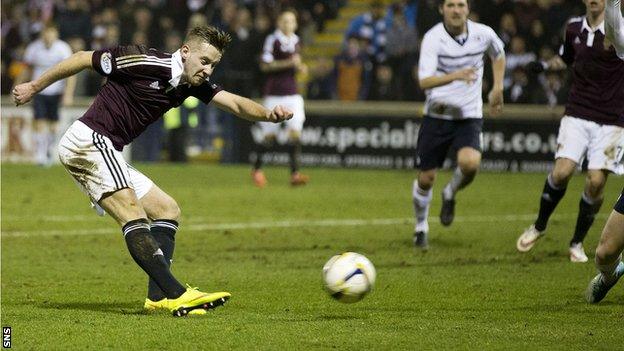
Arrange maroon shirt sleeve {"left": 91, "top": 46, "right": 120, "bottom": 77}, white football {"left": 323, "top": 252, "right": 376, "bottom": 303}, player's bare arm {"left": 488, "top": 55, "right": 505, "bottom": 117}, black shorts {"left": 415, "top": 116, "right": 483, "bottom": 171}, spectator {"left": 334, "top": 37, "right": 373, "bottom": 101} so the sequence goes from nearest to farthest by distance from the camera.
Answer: white football {"left": 323, "top": 252, "right": 376, "bottom": 303} → maroon shirt sleeve {"left": 91, "top": 46, "right": 120, "bottom": 77} → player's bare arm {"left": 488, "top": 55, "right": 505, "bottom": 117} → black shorts {"left": 415, "top": 116, "right": 483, "bottom": 171} → spectator {"left": 334, "top": 37, "right": 373, "bottom": 101}

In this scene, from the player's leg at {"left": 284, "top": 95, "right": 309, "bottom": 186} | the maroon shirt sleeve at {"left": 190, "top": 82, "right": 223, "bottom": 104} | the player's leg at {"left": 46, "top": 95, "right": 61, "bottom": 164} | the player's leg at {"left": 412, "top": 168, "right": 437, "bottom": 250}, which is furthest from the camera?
the player's leg at {"left": 46, "top": 95, "right": 61, "bottom": 164}

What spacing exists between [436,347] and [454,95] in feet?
18.8

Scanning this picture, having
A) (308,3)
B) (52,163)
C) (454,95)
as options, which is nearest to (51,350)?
(454,95)

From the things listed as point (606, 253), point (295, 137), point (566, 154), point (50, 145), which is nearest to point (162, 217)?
point (606, 253)

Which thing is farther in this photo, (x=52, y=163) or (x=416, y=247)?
(x=52, y=163)

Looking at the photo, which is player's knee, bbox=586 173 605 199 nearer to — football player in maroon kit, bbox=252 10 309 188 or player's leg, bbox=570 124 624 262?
player's leg, bbox=570 124 624 262

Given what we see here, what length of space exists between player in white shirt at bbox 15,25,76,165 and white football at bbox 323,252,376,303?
16.5m

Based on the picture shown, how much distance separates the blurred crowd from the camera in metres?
22.7

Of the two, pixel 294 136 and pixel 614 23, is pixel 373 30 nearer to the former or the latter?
pixel 294 136

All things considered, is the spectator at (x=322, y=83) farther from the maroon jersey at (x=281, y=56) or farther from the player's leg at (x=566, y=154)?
the player's leg at (x=566, y=154)

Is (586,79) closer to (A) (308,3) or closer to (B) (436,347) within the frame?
(B) (436,347)

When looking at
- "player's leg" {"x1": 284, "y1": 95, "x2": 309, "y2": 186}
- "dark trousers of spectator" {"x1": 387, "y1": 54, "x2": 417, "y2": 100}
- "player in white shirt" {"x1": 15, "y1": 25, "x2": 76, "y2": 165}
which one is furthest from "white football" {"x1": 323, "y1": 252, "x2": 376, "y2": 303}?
"player in white shirt" {"x1": 15, "y1": 25, "x2": 76, "y2": 165}

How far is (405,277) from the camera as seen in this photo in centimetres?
997

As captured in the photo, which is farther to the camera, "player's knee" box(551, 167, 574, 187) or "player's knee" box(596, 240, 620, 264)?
"player's knee" box(551, 167, 574, 187)
